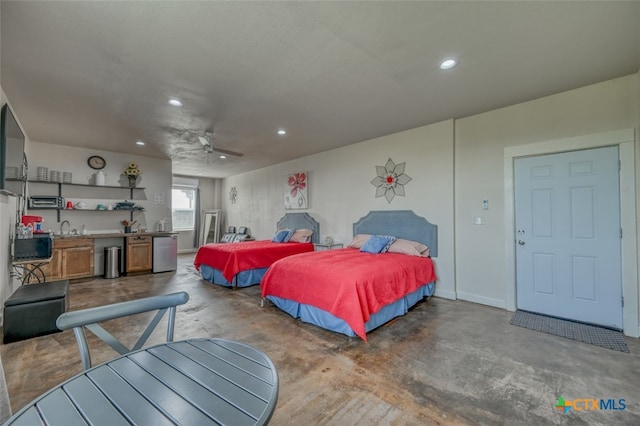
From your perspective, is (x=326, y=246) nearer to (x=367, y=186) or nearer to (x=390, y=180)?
(x=367, y=186)

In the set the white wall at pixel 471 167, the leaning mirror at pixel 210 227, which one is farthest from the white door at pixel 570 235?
the leaning mirror at pixel 210 227

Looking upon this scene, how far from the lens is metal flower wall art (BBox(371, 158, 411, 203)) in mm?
4652

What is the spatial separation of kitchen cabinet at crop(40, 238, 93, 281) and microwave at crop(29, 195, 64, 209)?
774mm

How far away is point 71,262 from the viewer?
5098 millimetres

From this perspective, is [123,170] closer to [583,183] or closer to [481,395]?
[481,395]

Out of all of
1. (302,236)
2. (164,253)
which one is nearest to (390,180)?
(302,236)

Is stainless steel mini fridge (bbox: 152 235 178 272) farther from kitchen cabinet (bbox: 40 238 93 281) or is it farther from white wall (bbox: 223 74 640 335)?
white wall (bbox: 223 74 640 335)

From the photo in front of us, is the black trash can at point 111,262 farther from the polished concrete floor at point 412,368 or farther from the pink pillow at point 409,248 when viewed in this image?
the pink pillow at point 409,248

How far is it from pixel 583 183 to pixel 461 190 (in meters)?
1.31

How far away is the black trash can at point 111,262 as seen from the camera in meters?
5.52

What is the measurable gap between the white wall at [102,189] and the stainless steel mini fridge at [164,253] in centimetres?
73

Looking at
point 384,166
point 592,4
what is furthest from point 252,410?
point 384,166

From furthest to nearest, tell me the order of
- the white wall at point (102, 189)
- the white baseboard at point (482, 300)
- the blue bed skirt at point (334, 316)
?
the white wall at point (102, 189) → the white baseboard at point (482, 300) → the blue bed skirt at point (334, 316)

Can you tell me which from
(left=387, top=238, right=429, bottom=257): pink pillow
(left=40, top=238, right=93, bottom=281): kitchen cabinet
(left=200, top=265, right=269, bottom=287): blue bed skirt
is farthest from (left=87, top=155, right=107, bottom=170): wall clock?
(left=387, top=238, right=429, bottom=257): pink pillow
